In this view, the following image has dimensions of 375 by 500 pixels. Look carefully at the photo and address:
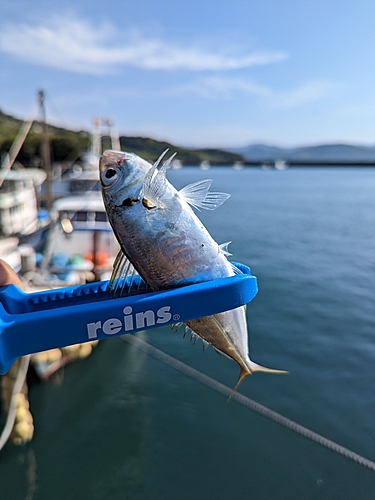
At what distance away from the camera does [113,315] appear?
192 cm

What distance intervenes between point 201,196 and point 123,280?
2.12ft

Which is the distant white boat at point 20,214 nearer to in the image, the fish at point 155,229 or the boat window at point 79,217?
the boat window at point 79,217

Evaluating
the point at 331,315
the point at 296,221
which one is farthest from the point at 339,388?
the point at 296,221

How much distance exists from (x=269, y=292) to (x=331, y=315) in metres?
2.78

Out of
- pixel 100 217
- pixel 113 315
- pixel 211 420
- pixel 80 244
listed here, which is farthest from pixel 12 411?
pixel 100 217

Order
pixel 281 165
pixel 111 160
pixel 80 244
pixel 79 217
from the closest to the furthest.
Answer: pixel 111 160 → pixel 80 244 → pixel 79 217 → pixel 281 165

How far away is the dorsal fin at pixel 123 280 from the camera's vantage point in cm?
213

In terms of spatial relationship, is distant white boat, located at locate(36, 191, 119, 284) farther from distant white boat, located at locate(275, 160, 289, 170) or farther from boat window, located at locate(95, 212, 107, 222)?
distant white boat, located at locate(275, 160, 289, 170)

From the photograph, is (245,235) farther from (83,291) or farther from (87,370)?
(83,291)

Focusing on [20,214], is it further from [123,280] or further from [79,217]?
[123,280]

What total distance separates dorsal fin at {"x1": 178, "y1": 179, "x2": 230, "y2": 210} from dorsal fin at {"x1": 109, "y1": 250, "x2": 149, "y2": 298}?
49 cm

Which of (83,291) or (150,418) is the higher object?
(83,291)

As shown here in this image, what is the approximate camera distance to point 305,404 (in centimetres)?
924

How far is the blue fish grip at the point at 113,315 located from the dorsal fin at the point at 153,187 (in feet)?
1.58
